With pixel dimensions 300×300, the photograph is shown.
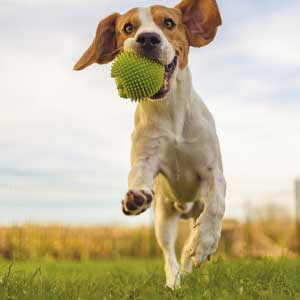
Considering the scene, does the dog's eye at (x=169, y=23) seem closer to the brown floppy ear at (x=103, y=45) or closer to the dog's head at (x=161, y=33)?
the dog's head at (x=161, y=33)

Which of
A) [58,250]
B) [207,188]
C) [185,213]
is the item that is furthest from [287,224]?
[207,188]

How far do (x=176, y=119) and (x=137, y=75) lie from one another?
70 centimetres

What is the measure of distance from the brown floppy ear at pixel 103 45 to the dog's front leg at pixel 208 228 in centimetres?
152

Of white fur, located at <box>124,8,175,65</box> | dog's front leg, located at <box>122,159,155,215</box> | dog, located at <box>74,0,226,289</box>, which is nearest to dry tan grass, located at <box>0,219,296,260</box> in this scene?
dog, located at <box>74,0,226,289</box>

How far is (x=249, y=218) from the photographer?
1380 cm

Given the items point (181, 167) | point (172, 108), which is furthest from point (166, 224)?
point (172, 108)

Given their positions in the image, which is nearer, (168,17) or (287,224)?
(168,17)

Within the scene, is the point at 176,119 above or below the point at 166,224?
above

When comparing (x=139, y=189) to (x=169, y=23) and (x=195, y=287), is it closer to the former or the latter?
(x=195, y=287)

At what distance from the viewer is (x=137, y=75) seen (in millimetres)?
4500

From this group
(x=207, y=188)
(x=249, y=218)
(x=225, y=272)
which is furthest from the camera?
(x=249, y=218)

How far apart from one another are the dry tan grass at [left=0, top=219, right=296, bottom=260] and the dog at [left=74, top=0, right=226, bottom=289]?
8.68m

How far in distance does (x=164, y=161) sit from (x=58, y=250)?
10095 mm

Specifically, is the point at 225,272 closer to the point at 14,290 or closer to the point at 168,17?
the point at 14,290
